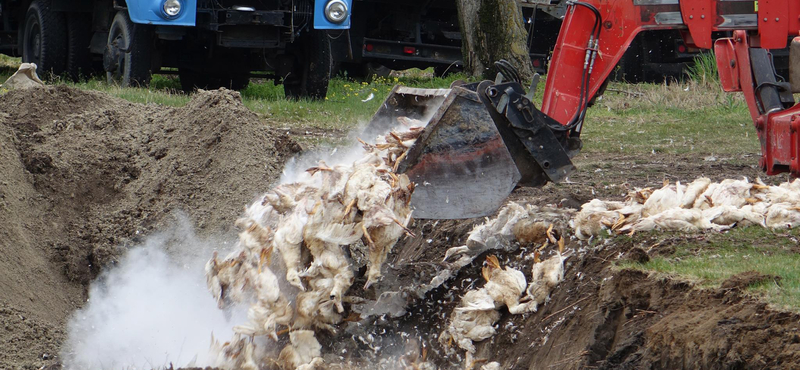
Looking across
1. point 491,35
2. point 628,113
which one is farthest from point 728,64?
point 491,35

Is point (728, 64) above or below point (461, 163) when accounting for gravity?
above

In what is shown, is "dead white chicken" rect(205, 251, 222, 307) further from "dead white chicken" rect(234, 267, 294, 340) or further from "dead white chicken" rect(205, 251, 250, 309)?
"dead white chicken" rect(234, 267, 294, 340)

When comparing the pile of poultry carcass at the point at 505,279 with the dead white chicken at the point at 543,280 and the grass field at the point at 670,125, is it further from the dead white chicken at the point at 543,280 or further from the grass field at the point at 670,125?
the grass field at the point at 670,125

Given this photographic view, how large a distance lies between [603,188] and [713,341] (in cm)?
318

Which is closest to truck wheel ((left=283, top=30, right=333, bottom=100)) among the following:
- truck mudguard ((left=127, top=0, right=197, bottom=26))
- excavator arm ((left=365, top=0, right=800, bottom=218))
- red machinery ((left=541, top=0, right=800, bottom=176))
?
truck mudguard ((left=127, top=0, right=197, bottom=26))

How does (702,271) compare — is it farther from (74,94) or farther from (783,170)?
(74,94)

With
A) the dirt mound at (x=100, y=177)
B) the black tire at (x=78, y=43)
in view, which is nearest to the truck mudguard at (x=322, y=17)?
the dirt mound at (x=100, y=177)

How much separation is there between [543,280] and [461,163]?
2.29ft

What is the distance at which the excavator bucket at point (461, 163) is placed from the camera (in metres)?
4.11

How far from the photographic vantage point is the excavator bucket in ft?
13.5

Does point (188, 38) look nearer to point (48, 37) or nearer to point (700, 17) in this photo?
→ point (48, 37)

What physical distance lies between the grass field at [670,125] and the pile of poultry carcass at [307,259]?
1.19 metres

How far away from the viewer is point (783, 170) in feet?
14.1

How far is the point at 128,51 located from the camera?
31.0 feet
